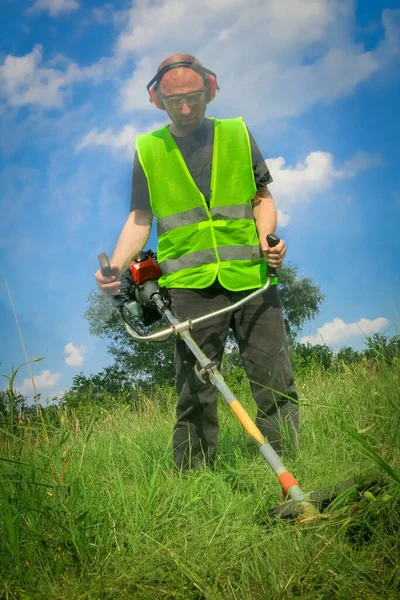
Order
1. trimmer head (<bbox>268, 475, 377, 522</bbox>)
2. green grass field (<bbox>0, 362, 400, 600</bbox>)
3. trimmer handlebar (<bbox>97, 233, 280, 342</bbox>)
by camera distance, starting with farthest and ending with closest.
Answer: trimmer handlebar (<bbox>97, 233, 280, 342</bbox>) → trimmer head (<bbox>268, 475, 377, 522</bbox>) → green grass field (<bbox>0, 362, 400, 600</bbox>)

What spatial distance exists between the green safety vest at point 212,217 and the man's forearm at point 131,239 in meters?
0.15

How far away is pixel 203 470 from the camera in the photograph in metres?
Answer: 3.43

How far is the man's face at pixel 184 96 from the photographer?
136 inches

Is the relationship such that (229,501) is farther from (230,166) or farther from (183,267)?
(230,166)

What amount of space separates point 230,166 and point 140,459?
5.80ft

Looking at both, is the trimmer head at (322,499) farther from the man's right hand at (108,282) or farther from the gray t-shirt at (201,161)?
the gray t-shirt at (201,161)

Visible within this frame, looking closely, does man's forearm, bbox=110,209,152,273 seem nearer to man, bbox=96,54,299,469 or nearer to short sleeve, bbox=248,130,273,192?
man, bbox=96,54,299,469

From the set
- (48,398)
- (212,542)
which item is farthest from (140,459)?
(212,542)

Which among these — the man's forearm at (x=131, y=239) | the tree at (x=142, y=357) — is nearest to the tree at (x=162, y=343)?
the tree at (x=142, y=357)

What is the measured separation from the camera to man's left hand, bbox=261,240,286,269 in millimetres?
3213

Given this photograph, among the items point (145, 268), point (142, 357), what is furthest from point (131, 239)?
point (142, 357)

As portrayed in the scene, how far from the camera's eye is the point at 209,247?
3.52 metres

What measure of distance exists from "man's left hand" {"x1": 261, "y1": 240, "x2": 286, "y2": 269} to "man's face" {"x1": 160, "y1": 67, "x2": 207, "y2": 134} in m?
0.89

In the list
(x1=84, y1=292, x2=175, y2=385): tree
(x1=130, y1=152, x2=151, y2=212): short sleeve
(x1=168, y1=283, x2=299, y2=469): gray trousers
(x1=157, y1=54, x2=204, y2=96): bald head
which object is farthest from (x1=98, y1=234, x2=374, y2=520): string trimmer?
(x1=84, y1=292, x2=175, y2=385): tree
